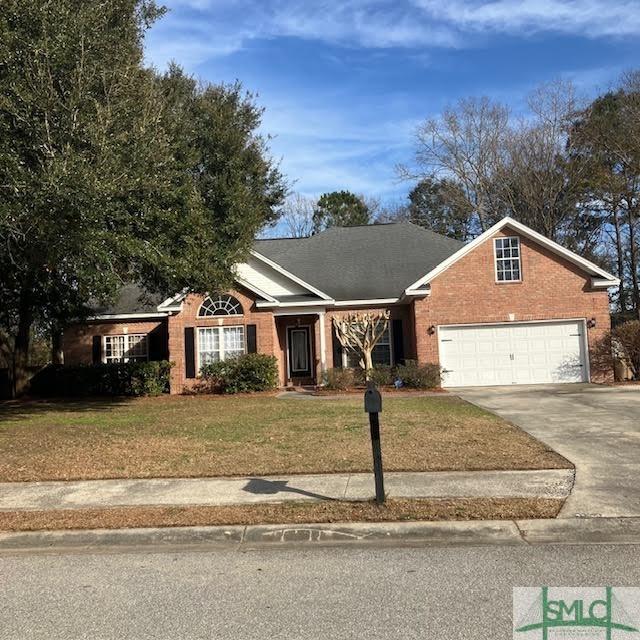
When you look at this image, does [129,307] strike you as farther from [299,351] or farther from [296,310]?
[296,310]

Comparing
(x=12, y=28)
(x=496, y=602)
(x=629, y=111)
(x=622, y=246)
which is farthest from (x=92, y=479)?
(x=622, y=246)

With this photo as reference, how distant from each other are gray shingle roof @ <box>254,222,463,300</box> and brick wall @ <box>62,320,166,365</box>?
584 cm

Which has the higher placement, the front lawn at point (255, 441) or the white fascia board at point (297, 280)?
the white fascia board at point (297, 280)

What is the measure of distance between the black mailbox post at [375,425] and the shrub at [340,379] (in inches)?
565

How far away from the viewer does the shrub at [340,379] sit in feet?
68.6

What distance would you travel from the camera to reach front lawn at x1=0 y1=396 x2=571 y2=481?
8648mm

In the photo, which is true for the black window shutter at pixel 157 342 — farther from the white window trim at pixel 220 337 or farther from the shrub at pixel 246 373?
the shrub at pixel 246 373

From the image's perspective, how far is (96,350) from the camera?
25.0 meters

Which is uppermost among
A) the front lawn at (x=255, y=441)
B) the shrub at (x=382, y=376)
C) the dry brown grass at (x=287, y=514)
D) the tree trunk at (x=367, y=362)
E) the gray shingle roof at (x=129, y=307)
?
the gray shingle roof at (x=129, y=307)

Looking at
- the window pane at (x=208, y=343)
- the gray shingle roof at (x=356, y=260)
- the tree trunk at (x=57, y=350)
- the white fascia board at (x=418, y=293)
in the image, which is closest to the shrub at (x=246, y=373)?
the window pane at (x=208, y=343)

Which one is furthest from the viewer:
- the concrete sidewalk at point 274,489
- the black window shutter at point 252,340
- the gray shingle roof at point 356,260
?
the gray shingle roof at point 356,260

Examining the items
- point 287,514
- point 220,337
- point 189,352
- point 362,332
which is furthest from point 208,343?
point 287,514

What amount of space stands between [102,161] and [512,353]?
1540 centimetres

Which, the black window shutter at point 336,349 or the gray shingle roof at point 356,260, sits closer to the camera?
the black window shutter at point 336,349
